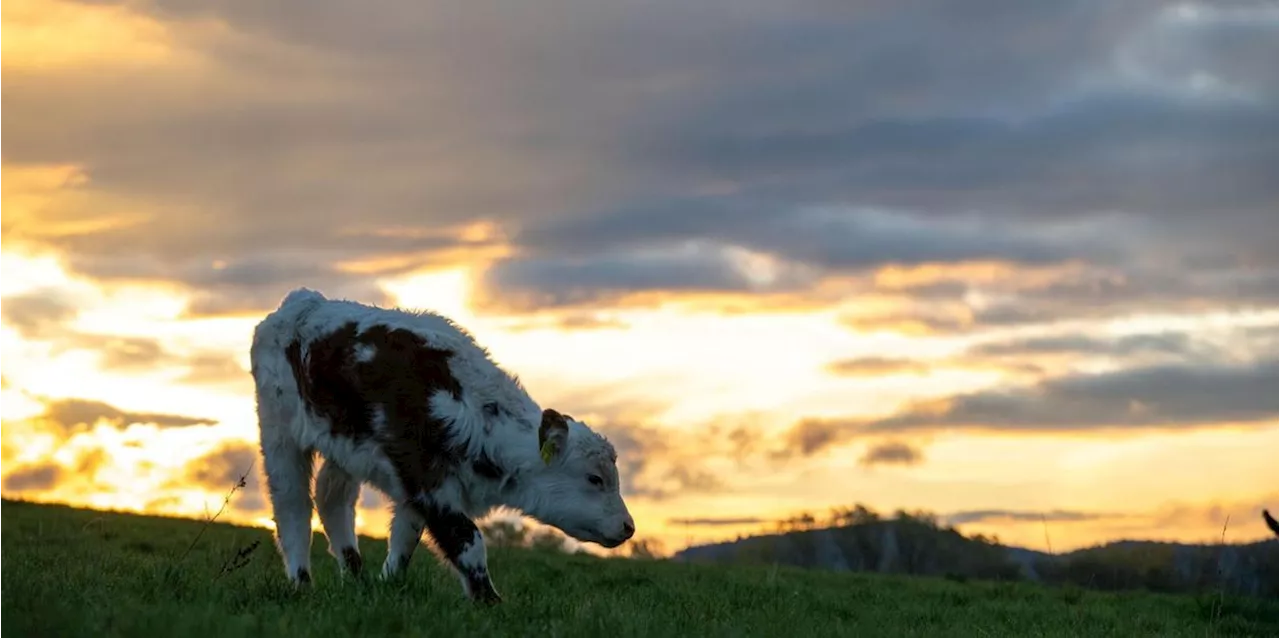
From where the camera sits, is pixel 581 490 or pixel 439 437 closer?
pixel 439 437

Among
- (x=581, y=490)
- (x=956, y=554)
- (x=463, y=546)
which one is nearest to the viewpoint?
(x=463, y=546)

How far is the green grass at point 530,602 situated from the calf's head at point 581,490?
0.65 m

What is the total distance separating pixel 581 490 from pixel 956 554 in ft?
121

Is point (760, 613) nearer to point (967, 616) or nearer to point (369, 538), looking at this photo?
point (967, 616)

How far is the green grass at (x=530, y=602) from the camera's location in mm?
8406

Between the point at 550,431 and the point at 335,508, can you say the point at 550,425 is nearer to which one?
the point at 550,431

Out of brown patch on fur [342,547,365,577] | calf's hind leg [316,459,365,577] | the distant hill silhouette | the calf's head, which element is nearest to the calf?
the calf's head

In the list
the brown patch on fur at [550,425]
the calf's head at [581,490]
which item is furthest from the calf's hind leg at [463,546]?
the brown patch on fur at [550,425]

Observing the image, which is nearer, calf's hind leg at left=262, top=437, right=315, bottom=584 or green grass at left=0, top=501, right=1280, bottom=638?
green grass at left=0, top=501, right=1280, bottom=638

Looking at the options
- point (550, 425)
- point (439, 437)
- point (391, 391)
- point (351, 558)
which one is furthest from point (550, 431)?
point (351, 558)

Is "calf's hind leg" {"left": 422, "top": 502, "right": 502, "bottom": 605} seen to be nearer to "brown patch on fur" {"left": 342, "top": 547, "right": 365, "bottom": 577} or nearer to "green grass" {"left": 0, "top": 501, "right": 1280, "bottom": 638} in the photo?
"green grass" {"left": 0, "top": 501, "right": 1280, "bottom": 638}

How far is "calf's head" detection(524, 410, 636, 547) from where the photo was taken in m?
12.0

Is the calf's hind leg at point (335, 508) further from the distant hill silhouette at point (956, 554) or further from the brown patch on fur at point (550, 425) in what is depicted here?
the distant hill silhouette at point (956, 554)

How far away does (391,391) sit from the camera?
39.2 ft
